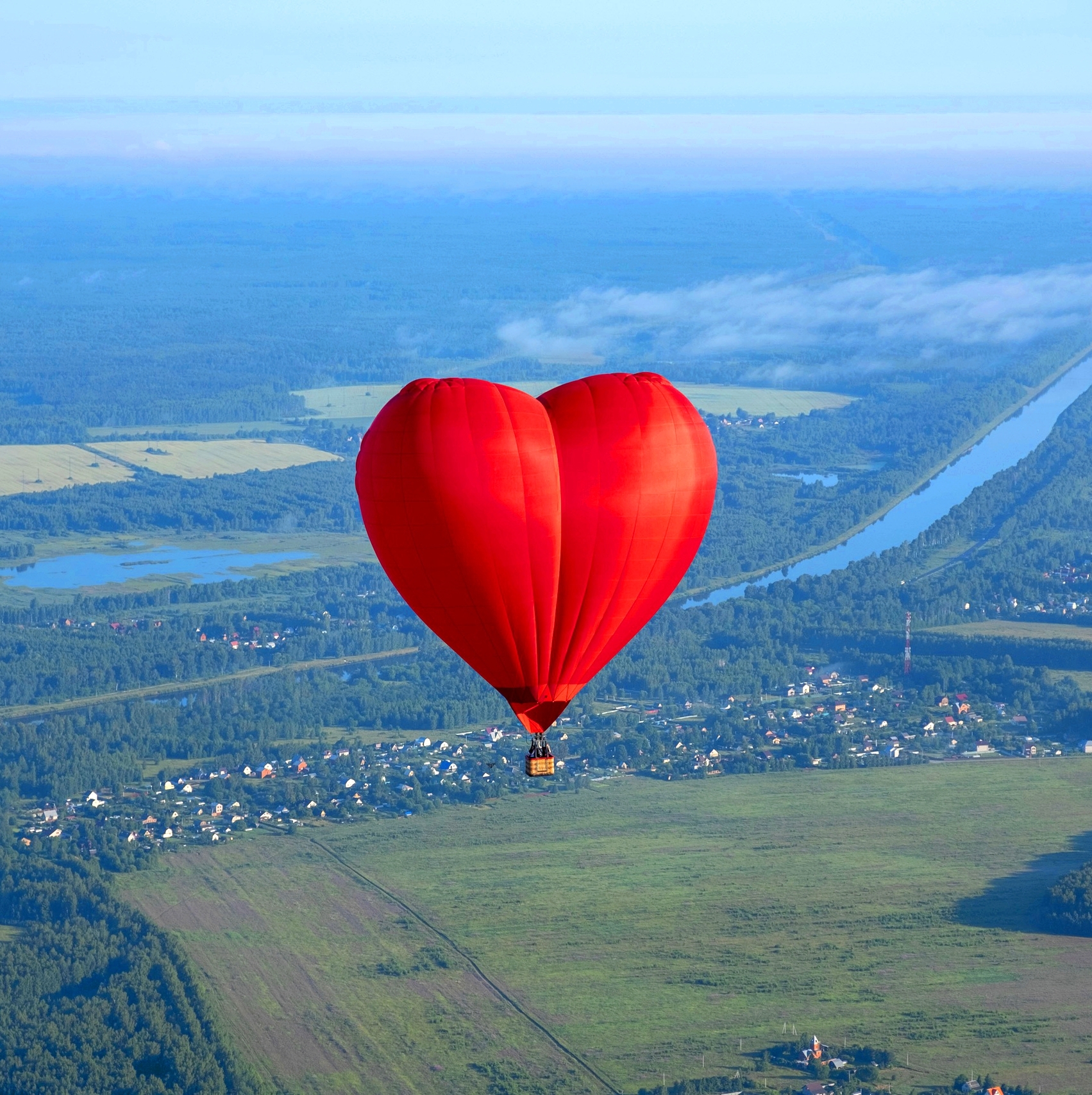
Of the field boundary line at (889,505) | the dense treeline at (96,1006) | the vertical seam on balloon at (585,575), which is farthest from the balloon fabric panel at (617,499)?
the field boundary line at (889,505)

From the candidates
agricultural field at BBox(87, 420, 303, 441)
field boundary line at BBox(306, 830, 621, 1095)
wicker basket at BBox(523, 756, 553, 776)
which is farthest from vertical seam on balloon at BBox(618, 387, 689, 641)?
agricultural field at BBox(87, 420, 303, 441)

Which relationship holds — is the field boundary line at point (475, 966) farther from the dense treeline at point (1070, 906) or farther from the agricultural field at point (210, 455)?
the agricultural field at point (210, 455)

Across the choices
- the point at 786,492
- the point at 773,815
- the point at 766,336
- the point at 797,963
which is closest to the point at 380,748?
the point at 773,815

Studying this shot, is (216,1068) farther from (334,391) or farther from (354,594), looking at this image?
(334,391)

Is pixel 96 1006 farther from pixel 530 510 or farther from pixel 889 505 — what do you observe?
pixel 889 505

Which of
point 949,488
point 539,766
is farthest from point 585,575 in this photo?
point 949,488
